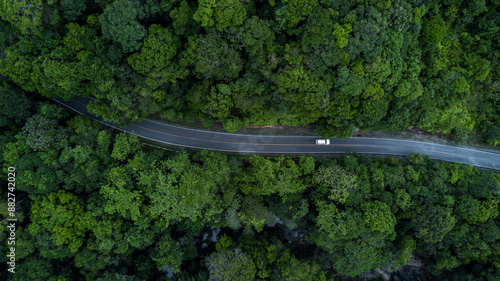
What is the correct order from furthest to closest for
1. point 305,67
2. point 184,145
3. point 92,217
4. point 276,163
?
point 184,145 → point 276,163 → point 92,217 → point 305,67

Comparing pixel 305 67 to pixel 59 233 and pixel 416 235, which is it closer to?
pixel 416 235

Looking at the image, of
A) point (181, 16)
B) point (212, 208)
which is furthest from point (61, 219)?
point (181, 16)

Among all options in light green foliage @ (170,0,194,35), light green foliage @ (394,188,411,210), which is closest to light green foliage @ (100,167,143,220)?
light green foliage @ (170,0,194,35)

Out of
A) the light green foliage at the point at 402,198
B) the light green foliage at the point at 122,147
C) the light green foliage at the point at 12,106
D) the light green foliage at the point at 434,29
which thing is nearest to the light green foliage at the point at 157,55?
the light green foliage at the point at 122,147

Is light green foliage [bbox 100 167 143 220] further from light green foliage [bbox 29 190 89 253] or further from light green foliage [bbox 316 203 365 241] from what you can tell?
light green foliage [bbox 316 203 365 241]

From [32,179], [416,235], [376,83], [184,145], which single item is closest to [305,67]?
[376,83]

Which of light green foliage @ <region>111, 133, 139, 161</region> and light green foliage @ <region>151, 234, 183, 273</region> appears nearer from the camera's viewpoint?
light green foliage @ <region>111, 133, 139, 161</region>

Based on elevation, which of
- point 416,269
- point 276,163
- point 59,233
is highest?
point 276,163
